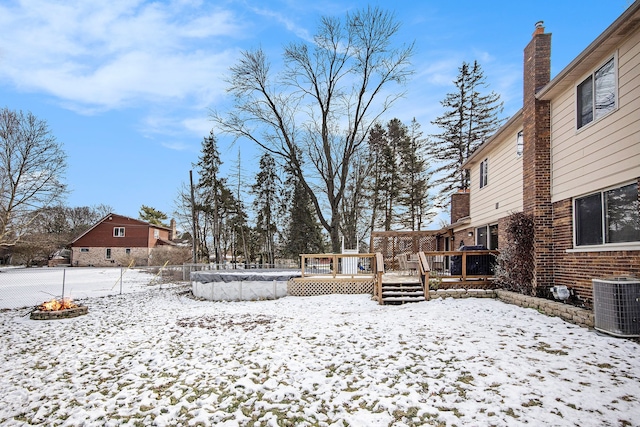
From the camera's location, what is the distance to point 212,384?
4.38 metres

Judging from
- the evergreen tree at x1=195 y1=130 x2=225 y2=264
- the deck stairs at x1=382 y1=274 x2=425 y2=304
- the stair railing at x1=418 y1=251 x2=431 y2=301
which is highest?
the evergreen tree at x1=195 y1=130 x2=225 y2=264

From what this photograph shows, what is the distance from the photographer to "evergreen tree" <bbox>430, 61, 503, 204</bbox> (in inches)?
1014

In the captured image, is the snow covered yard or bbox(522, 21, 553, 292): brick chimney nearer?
the snow covered yard

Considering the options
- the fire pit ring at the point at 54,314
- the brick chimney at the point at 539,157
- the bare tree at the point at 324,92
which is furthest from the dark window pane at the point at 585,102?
the fire pit ring at the point at 54,314

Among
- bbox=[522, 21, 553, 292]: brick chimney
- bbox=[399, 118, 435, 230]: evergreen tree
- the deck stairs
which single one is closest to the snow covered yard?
bbox=[522, 21, 553, 292]: brick chimney

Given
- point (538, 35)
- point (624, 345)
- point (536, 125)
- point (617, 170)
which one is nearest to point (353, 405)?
point (624, 345)

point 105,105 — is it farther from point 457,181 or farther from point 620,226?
point 457,181

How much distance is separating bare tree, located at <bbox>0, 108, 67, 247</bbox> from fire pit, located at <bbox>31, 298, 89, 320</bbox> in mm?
17950

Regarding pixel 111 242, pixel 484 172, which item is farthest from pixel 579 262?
pixel 111 242

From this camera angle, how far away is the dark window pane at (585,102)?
678cm

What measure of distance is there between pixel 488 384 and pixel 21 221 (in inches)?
1166

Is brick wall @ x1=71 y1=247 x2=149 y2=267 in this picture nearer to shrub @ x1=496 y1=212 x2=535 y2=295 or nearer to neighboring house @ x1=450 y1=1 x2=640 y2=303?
shrub @ x1=496 y1=212 x2=535 y2=295

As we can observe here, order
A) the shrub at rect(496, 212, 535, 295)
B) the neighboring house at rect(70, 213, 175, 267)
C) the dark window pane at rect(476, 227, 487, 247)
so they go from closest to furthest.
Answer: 1. the shrub at rect(496, 212, 535, 295)
2. the dark window pane at rect(476, 227, 487, 247)
3. the neighboring house at rect(70, 213, 175, 267)

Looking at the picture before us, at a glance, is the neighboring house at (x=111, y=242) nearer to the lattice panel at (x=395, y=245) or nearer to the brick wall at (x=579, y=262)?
the lattice panel at (x=395, y=245)
